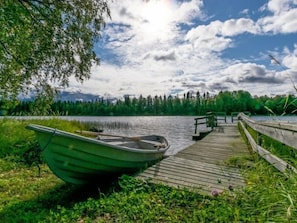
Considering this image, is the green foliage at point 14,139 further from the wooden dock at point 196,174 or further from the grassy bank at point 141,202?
the wooden dock at point 196,174

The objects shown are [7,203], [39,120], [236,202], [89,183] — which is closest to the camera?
[236,202]

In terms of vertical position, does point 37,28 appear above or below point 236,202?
above

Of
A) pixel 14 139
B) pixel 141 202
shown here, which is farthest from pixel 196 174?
pixel 14 139

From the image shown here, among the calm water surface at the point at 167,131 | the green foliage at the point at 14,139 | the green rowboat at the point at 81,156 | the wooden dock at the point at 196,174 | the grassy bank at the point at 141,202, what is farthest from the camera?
the calm water surface at the point at 167,131

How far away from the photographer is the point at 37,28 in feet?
29.0

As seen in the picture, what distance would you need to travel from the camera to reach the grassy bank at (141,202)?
3240 millimetres

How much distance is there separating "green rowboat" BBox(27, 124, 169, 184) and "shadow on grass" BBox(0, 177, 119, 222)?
0.81 ft

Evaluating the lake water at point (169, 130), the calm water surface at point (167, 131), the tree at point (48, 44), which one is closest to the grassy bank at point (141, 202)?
the lake water at point (169, 130)

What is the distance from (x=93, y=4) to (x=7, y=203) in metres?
6.94

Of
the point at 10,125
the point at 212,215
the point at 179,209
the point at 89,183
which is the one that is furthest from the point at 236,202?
the point at 10,125

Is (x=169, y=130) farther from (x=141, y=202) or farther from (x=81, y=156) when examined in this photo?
(x=141, y=202)

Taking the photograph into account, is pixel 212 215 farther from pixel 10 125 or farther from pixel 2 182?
pixel 10 125

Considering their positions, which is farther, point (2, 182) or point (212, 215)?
point (2, 182)

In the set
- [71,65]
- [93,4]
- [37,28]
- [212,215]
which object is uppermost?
[93,4]
